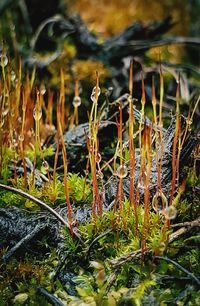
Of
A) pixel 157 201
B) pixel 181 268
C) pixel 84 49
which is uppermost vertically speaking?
pixel 84 49

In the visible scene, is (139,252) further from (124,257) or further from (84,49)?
(84,49)

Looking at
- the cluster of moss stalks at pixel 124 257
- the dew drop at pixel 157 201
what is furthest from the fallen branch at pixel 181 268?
the dew drop at pixel 157 201

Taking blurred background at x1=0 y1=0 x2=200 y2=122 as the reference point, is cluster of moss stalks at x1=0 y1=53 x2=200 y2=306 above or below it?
below

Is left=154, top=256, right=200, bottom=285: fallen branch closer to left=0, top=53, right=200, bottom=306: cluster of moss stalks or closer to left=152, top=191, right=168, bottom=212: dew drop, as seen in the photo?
left=0, top=53, right=200, bottom=306: cluster of moss stalks

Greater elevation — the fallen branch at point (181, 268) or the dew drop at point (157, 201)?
the dew drop at point (157, 201)

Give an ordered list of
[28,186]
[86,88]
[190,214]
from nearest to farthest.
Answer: [190,214] < [28,186] < [86,88]

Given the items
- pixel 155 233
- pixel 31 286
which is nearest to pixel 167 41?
pixel 155 233

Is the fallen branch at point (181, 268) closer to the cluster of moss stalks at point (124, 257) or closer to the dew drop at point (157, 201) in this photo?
the cluster of moss stalks at point (124, 257)

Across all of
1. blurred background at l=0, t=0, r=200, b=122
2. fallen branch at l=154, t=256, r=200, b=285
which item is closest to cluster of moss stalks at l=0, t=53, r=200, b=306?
fallen branch at l=154, t=256, r=200, b=285

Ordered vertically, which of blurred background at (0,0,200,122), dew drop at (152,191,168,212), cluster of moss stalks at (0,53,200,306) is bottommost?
cluster of moss stalks at (0,53,200,306)

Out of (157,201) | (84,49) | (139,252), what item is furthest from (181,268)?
(84,49)

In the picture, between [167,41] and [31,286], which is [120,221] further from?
[167,41]
